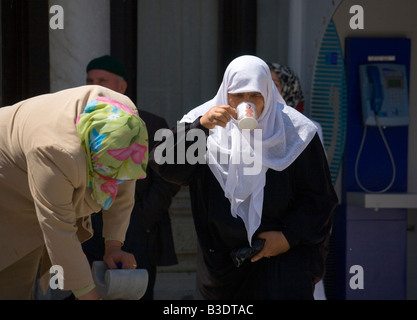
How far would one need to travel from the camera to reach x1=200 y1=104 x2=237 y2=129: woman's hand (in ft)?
12.4

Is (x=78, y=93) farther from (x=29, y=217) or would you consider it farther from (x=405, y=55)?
(x=405, y=55)

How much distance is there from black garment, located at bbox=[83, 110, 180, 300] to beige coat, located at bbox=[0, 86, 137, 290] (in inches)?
55.3

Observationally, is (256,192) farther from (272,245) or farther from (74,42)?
(74,42)

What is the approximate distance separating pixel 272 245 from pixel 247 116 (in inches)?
24.5

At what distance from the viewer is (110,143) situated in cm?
313

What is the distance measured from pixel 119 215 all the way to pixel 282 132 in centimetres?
88

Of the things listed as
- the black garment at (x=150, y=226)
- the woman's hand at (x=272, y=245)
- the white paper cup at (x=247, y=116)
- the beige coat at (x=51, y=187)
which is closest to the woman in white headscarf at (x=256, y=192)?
the woman's hand at (x=272, y=245)

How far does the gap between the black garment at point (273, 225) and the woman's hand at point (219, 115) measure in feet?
0.33
